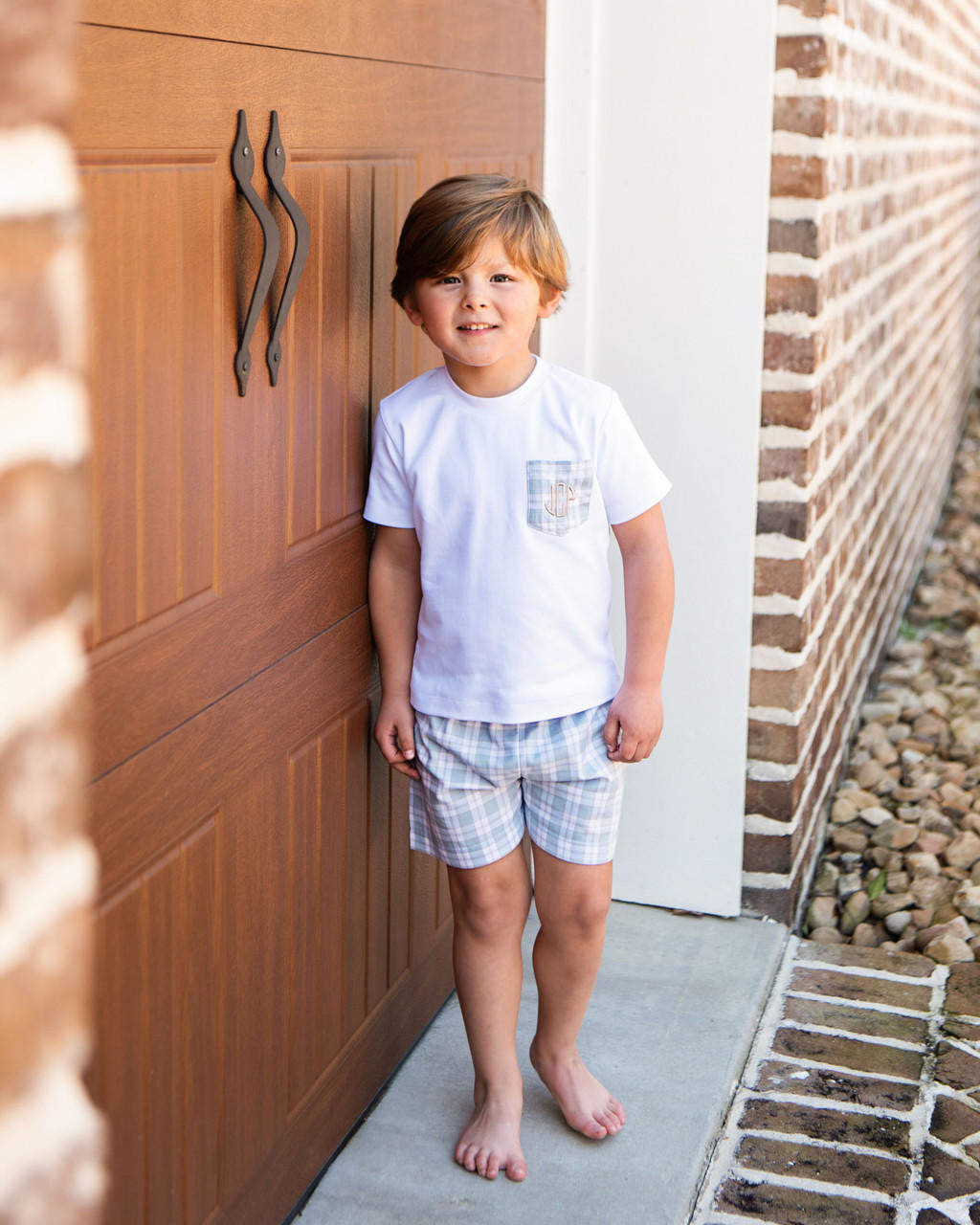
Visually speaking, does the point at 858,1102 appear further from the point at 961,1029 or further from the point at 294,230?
the point at 294,230

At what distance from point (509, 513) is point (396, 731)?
0.40 meters

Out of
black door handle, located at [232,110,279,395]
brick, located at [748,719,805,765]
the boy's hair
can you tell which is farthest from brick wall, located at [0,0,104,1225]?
brick, located at [748,719,805,765]

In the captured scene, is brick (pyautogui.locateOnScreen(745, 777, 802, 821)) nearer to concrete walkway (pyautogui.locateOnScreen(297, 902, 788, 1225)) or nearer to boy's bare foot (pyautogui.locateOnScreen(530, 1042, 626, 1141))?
concrete walkway (pyautogui.locateOnScreen(297, 902, 788, 1225))

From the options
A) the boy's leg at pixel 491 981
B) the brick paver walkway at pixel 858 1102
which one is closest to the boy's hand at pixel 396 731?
the boy's leg at pixel 491 981

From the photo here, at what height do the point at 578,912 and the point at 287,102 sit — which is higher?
the point at 287,102

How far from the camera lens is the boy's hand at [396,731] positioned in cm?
232

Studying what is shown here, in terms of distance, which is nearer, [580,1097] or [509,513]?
[509,513]

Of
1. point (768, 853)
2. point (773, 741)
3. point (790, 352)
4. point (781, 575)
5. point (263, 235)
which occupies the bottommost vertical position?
point (768, 853)

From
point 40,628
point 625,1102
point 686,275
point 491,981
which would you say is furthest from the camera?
point 686,275

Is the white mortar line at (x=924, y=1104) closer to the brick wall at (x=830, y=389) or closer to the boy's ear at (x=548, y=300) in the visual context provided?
the brick wall at (x=830, y=389)

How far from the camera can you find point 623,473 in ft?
7.32

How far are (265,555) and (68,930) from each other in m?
1.21

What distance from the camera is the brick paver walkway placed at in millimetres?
2301

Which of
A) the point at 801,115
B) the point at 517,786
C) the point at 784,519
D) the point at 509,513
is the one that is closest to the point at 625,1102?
the point at 517,786
